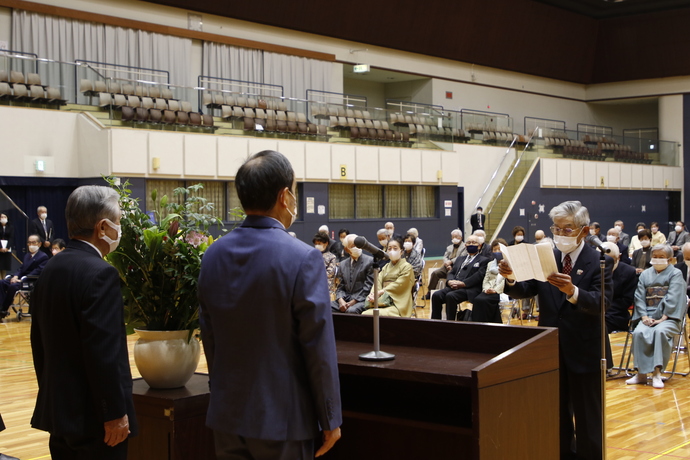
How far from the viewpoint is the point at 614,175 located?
2520 cm

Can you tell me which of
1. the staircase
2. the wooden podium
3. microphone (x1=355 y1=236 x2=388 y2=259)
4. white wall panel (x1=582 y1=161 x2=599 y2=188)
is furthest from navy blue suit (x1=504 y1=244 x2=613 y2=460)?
white wall panel (x1=582 y1=161 x2=599 y2=188)

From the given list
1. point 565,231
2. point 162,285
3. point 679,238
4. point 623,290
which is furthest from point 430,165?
point 162,285

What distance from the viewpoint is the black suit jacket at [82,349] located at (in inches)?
107

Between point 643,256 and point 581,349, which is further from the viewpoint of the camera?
point 643,256

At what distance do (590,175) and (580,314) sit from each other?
69.9ft

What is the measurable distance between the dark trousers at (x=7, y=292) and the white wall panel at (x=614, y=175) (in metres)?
19.3

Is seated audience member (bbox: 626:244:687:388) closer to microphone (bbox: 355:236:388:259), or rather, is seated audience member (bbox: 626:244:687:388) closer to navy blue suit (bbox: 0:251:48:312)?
microphone (bbox: 355:236:388:259)

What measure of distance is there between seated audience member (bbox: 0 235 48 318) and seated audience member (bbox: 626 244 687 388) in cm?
815

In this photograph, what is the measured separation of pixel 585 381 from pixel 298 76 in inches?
679

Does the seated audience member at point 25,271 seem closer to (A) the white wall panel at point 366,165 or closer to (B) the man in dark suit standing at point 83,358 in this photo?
(A) the white wall panel at point 366,165

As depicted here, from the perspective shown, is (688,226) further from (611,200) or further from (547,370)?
(547,370)

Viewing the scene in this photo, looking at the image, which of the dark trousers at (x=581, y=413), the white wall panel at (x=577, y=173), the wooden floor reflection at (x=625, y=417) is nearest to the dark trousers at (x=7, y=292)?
the wooden floor reflection at (x=625, y=417)

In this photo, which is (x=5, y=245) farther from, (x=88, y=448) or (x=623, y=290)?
(x=88, y=448)

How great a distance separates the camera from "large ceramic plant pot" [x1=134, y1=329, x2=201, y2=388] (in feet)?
11.0
